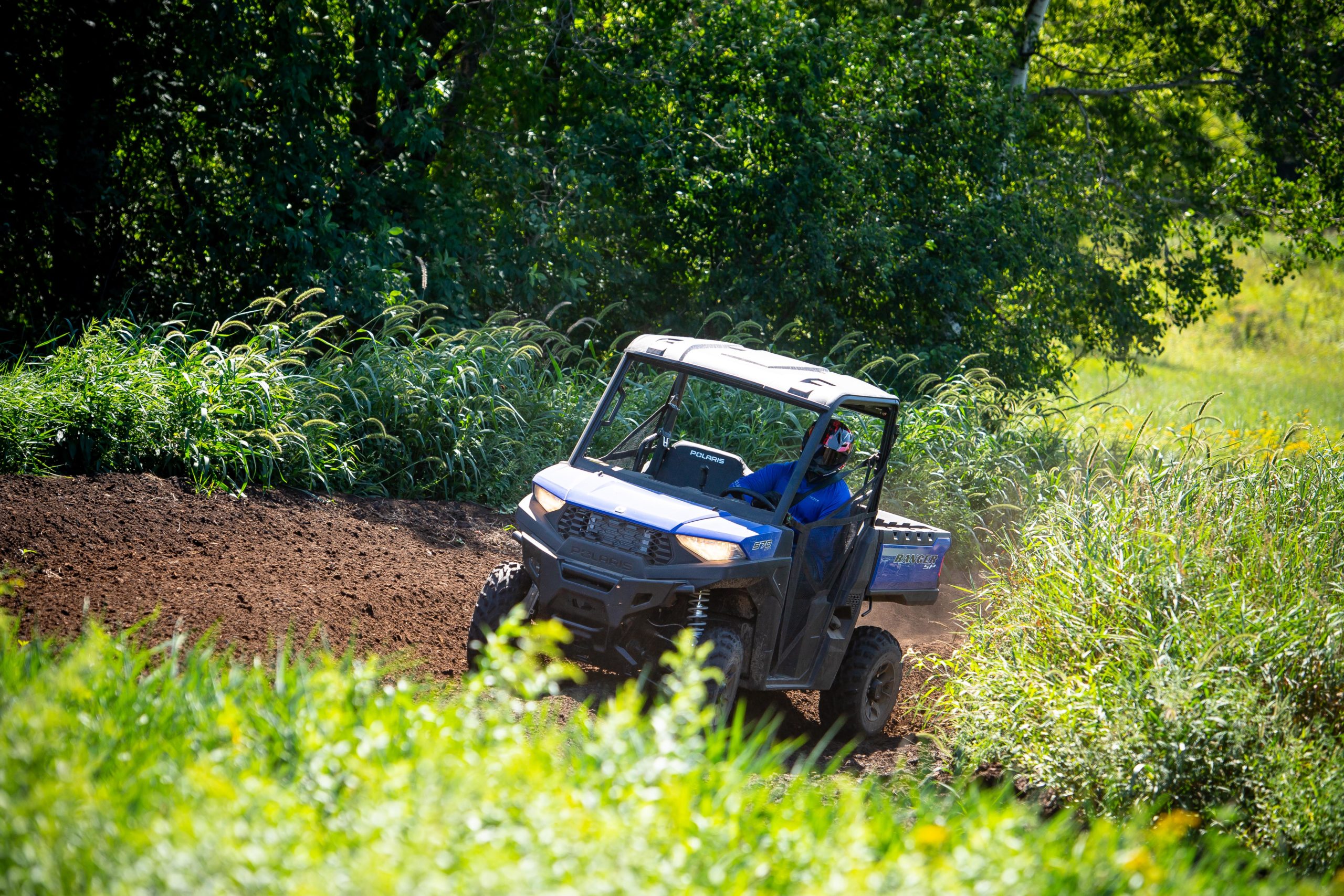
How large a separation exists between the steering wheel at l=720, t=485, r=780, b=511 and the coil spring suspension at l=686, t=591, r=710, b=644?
2.05 ft

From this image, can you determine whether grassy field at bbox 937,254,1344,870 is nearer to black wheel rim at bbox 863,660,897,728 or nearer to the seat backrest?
black wheel rim at bbox 863,660,897,728

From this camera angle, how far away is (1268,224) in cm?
1402

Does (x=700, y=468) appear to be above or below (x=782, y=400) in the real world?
below

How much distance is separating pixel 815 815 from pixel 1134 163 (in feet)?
47.6

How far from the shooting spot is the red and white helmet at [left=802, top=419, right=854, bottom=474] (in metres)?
5.27

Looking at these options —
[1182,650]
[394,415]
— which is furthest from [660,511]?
[394,415]

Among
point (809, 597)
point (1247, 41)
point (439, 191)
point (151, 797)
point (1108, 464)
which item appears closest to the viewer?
point (151, 797)

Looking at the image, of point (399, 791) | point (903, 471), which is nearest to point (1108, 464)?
point (903, 471)

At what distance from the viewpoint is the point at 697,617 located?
464 centimetres

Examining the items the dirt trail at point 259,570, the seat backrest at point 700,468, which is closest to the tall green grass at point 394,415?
the dirt trail at point 259,570

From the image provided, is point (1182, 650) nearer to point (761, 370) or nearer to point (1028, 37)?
point (761, 370)

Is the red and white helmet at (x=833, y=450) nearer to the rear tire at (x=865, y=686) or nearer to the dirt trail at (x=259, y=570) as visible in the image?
the rear tire at (x=865, y=686)

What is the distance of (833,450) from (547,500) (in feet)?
4.76

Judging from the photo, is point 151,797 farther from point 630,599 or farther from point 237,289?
point 237,289
